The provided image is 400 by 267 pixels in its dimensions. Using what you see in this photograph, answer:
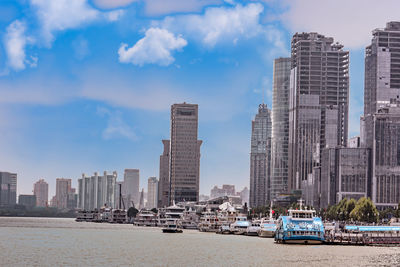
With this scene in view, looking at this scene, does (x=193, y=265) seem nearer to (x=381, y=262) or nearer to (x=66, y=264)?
(x=66, y=264)

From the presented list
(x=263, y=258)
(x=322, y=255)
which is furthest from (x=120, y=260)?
(x=322, y=255)

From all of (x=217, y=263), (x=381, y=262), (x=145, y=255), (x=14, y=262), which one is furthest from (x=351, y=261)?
(x=14, y=262)

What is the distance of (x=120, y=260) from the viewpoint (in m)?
163

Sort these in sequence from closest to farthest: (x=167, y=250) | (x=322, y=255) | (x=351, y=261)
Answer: (x=351, y=261) → (x=322, y=255) → (x=167, y=250)

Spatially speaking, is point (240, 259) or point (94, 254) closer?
point (240, 259)

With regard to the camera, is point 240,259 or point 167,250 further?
point 167,250

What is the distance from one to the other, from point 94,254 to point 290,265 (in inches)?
1950

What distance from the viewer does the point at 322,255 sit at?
584ft

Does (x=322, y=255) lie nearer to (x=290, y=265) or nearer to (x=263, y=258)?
(x=263, y=258)

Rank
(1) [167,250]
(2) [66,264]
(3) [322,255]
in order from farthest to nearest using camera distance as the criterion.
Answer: (1) [167,250] → (3) [322,255] → (2) [66,264]

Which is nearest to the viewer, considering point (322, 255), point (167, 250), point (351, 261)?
point (351, 261)

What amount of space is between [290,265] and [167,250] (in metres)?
53.6

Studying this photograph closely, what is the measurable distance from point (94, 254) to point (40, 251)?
16.5 m

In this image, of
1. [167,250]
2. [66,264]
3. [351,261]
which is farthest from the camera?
[167,250]
